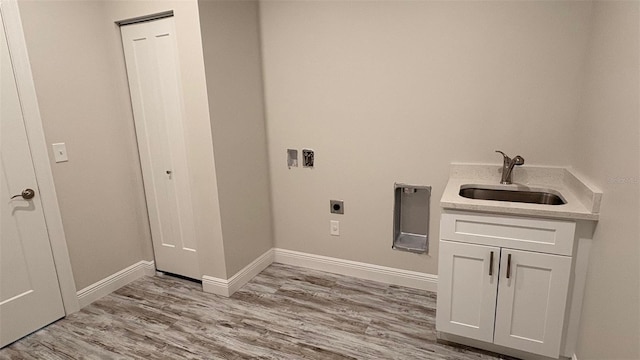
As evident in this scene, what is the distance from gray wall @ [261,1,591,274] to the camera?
82.5 inches

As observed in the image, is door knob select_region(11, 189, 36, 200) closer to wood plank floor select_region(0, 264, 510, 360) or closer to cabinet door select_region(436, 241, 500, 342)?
wood plank floor select_region(0, 264, 510, 360)

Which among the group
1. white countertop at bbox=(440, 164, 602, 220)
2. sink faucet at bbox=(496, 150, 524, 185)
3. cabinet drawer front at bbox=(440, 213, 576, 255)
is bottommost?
cabinet drawer front at bbox=(440, 213, 576, 255)

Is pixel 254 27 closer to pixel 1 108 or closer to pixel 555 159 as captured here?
pixel 1 108

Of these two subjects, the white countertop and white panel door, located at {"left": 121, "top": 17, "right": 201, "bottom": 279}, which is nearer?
the white countertop

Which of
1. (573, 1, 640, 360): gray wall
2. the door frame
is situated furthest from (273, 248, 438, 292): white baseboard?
the door frame

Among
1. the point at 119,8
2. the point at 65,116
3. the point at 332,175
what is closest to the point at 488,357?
the point at 332,175

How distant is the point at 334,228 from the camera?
2914mm

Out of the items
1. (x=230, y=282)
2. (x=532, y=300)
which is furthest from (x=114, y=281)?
(x=532, y=300)

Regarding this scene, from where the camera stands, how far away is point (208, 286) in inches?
107

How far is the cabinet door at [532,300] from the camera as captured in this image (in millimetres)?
1729

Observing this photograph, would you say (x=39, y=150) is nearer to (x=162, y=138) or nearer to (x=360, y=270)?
(x=162, y=138)

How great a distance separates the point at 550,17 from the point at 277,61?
1828 millimetres

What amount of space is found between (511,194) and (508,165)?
182 millimetres

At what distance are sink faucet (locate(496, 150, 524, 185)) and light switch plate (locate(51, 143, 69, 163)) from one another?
281cm
